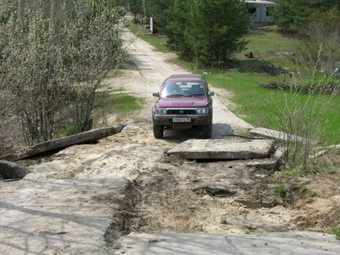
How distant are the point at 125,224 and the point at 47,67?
8.84 m

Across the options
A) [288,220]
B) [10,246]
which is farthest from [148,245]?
[288,220]

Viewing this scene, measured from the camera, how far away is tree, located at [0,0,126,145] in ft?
41.9

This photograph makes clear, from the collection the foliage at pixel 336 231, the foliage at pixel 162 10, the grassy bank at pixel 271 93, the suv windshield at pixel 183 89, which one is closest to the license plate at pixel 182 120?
the suv windshield at pixel 183 89

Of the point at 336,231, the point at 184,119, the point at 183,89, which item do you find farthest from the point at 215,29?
the point at 336,231

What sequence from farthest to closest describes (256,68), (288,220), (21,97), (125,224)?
(256,68) < (21,97) < (288,220) < (125,224)

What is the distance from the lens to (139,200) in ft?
24.8

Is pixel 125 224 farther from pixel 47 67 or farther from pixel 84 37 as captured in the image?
pixel 84 37

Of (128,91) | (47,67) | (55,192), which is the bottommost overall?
(128,91)

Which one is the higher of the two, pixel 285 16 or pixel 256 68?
pixel 285 16

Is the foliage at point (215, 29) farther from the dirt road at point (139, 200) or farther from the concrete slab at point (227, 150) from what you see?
the dirt road at point (139, 200)

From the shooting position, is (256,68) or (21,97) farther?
(256,68)

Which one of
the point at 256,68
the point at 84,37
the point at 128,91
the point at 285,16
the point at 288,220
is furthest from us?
the point at 285,16

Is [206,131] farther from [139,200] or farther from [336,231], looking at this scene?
[336,231]

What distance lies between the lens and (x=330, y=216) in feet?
21.8
